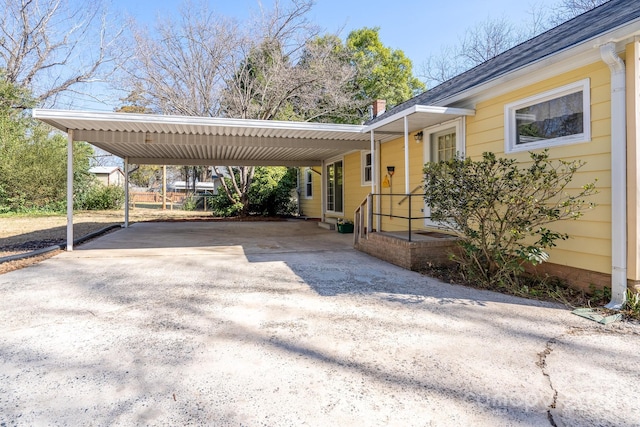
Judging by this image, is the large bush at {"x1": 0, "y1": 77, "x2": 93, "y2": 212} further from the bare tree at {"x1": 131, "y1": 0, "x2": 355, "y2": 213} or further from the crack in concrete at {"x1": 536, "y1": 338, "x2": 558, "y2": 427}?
the crack in concrete at {"x1": 536, "y1": 338, "x2": 558, "y2": 427}

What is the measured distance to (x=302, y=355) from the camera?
103 inches

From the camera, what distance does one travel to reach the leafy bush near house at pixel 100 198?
1911 centimetres

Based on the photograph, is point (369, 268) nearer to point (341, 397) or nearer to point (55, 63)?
point (341, 397)

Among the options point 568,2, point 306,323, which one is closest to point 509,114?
point 306,323

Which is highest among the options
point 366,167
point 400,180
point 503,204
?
point 366,167

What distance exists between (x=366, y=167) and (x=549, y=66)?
222 inches

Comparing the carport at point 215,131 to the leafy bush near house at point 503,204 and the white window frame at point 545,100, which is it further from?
the leafy bush near house at point 503,204

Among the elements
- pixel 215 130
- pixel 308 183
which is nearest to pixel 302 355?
pixel 215 130

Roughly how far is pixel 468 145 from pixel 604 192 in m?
2.32

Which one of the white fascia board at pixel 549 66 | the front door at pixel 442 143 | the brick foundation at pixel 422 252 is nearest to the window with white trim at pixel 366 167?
the front door at pixel 442 143

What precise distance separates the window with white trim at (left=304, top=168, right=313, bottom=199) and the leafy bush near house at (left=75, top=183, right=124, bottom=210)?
11.2 m

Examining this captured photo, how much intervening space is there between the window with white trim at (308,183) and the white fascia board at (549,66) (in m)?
9.39

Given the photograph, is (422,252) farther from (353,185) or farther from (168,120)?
(353,185)

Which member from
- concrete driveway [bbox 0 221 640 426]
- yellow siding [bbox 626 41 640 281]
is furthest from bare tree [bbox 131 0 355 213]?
yellow siding [bbox 626 41 640 281]
